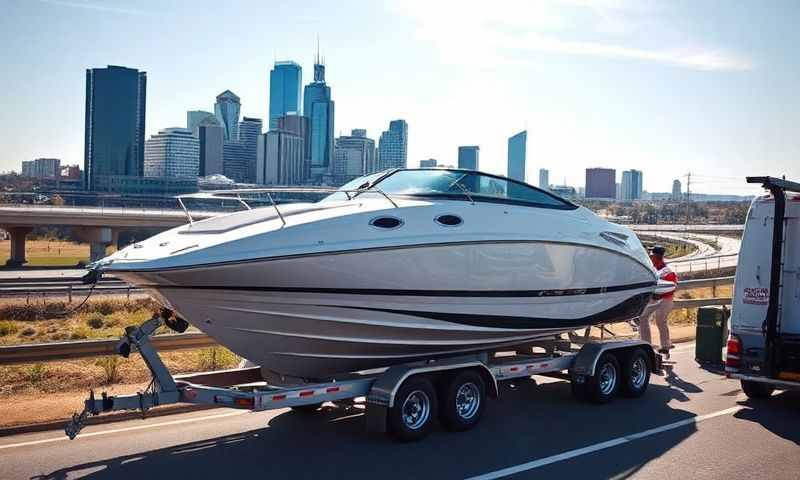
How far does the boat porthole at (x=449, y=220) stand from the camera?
887 cm

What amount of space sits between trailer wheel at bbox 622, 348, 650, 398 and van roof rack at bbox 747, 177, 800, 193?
9.18 feet

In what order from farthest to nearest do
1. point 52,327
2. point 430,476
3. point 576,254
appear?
1. point 52,327
2. point 576,254
3. point 430,476

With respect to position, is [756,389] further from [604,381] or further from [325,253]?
[325,253]

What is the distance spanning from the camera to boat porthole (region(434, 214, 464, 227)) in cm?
887

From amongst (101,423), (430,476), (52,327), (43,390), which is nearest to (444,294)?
(430,476)

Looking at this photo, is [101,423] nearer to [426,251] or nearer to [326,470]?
[326,470]

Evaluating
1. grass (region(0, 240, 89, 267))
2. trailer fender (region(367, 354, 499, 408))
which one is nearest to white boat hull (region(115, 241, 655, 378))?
trailer fender (region(367, 354, 499, 408))

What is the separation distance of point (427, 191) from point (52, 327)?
1475cm

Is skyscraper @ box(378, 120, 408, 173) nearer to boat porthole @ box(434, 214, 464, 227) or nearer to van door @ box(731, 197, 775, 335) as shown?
van door @ box(731, 197, 775, 335)

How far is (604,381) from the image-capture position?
10742 mm

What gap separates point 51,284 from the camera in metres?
34.2

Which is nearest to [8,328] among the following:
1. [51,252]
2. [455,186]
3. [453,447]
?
[455,186]

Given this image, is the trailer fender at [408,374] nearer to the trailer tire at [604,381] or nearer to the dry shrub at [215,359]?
the trailer tire at [604,381]

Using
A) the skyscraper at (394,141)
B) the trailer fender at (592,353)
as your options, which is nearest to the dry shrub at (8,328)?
the trailer fender at (592,353)
